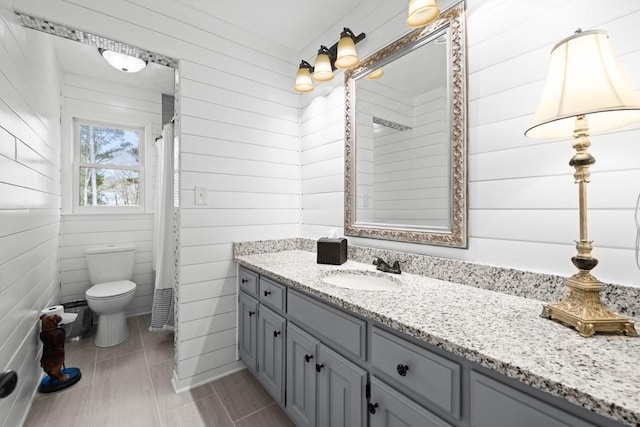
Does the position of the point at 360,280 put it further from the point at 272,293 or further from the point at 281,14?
the point at 281,14

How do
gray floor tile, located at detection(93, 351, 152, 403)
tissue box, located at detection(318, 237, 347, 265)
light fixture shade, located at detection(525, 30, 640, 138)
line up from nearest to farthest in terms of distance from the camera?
light fixture shade, located at detection(525, 30, 640, 138), tissue box, located at detection(318, 237, 347, 265), gray floor tile, located at detection(93, 351, 152, 403)

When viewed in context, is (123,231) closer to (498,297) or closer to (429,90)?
(429,90)

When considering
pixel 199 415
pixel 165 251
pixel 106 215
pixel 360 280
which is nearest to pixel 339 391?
pixel 360 280

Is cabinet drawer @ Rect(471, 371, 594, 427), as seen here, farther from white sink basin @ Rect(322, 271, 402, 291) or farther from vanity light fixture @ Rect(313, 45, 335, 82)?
vanity light fixture @ Rect(313, 45, 335, 82)

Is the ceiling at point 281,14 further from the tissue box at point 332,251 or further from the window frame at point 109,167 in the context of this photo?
the window frame at point 109,167

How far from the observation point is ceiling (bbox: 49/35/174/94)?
2.39 metres

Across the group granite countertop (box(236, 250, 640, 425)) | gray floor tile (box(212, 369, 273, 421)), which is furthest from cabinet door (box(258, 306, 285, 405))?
granite countertop (box(236, 250, 640, 425))

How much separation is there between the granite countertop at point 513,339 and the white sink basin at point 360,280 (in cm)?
18

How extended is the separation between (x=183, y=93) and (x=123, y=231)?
2.01 metres

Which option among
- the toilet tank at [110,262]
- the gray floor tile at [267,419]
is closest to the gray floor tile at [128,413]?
the gray floor tile at [267,419]

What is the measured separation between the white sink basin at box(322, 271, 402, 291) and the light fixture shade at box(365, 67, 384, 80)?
1.21 meters

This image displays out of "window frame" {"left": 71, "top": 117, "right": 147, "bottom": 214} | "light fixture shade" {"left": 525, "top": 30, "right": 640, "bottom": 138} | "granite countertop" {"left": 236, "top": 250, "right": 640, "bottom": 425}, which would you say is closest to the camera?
"granite countertop" {"left": 236, "top": 250, "right": 640, "bottom": 425}

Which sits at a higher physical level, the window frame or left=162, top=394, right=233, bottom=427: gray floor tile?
the window frame

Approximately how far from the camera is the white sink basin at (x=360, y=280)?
1.47 m
